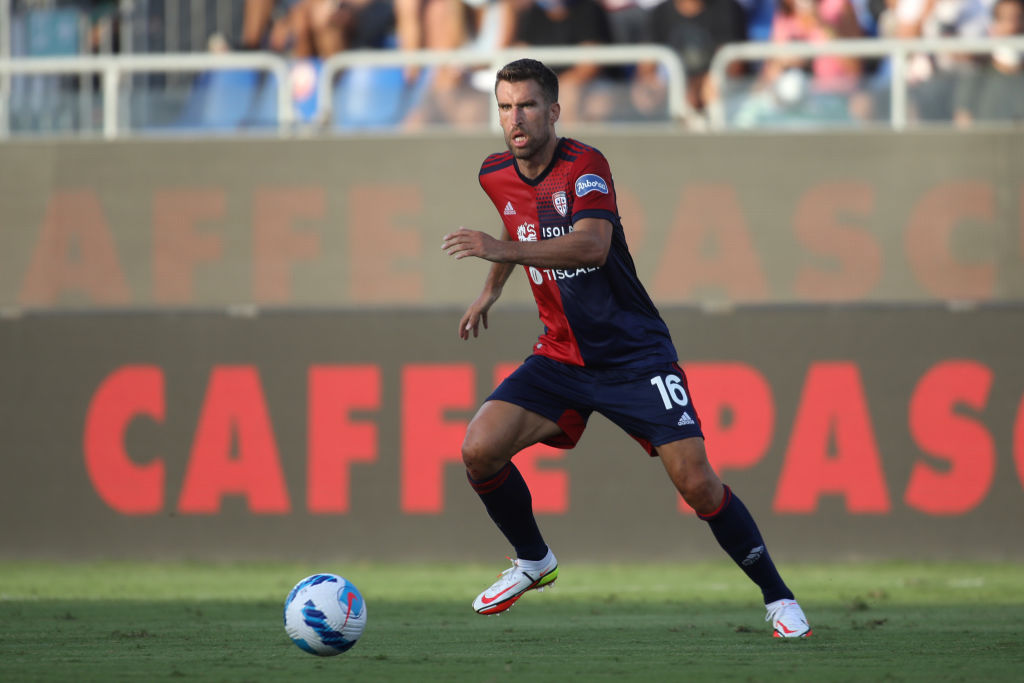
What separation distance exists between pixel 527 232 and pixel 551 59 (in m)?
5.64

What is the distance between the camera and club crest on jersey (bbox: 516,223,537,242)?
6242mm

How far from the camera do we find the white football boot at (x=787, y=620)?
19.9 ft

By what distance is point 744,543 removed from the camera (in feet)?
20.1

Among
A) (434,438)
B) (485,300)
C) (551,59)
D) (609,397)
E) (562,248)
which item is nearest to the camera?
(562,248)

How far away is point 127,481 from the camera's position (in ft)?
33.6

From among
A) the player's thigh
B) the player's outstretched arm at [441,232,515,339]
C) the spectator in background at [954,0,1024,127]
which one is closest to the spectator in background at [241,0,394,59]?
the spectator in background at [954,0,1024,127]

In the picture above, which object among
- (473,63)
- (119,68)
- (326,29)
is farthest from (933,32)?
(119,68)

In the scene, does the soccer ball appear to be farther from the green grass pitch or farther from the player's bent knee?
the player's bent knee

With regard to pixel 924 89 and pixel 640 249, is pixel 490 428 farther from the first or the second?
pixel 924 89

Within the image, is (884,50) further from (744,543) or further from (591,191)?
(744,543)

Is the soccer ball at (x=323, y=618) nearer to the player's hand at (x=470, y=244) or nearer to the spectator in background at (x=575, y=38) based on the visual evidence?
the player's hand at (x=470, y=244)

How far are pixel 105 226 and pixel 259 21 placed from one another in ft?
8.45

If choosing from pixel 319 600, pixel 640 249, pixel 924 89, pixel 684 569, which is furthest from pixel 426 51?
pixel 319 600

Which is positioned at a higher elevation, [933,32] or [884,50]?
[933,32]
